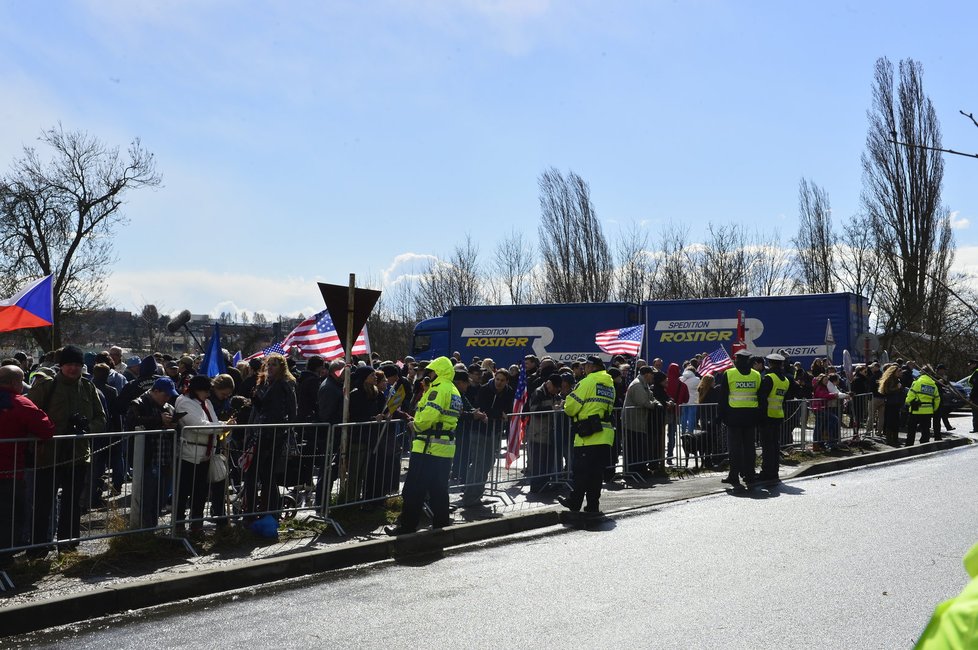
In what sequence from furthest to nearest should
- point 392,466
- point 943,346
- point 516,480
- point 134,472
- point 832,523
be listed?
point 516,480 → point 392,466 → point 832,523 → point 134,472 → point 943,346

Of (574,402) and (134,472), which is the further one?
(574,402)

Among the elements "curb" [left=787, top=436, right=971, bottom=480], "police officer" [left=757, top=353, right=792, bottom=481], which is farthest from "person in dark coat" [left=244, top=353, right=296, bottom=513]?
"curb" [left=787, top=436, right=971, bottom=480]

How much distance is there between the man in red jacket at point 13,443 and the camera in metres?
7.60

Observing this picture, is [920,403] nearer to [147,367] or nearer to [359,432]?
[359,432]

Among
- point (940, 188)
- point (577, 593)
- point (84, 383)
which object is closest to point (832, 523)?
point (577, 593)

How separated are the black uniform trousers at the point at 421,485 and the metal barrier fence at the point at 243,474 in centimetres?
72

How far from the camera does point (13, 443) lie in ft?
25.1

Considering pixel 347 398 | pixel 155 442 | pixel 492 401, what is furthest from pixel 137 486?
pixel 492 401

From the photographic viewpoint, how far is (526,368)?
54.0ft

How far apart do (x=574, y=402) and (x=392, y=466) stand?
2231mm

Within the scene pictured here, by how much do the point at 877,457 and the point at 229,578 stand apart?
44.0 feet

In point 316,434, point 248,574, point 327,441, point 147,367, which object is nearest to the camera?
point 248,574

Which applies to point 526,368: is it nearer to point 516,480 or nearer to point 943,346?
point 516,480

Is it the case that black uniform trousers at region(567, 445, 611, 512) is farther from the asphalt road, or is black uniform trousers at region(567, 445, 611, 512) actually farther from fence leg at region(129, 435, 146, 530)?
fence leg at region(129, 435, 146, 530)
